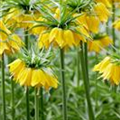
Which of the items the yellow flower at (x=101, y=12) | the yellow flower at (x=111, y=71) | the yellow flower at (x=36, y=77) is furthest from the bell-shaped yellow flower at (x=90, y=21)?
the yellow flower at (x=36, y=77)

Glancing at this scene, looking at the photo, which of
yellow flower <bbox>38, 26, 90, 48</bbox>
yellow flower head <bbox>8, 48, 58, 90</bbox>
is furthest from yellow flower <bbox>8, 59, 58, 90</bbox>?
yellow flower <bbox>38, 26, 90, 48</bbox>

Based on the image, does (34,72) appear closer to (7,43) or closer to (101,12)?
(7,43)

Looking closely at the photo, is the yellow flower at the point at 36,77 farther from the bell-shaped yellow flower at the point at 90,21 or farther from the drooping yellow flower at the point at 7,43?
the bell-shaped yellow flower at the point at 90,21

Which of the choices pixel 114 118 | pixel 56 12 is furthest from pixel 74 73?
pixel 56 12

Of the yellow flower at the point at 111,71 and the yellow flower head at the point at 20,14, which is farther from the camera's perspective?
the yellow flower head at the point at 20,14

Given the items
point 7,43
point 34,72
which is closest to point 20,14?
point 7,43

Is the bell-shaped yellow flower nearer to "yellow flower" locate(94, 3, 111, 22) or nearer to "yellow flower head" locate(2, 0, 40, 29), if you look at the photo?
"yellow flower" locate(94, 3, 111, 22)
